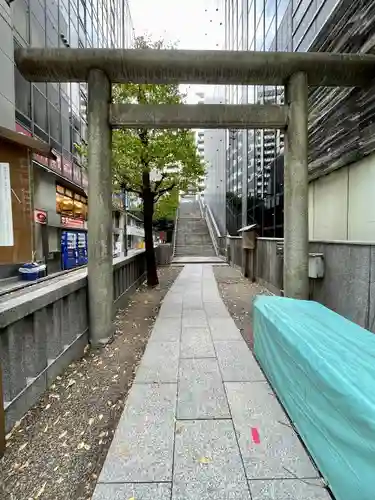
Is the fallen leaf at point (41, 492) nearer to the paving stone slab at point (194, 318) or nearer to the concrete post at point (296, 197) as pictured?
the paving stone slab at point (194, 318)

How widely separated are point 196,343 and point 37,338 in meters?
2.48

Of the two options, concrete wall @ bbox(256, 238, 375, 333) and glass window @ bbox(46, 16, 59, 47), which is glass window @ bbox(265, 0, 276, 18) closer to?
glass window @ bbox(46, 16, 59, 47)

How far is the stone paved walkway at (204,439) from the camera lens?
2.04m

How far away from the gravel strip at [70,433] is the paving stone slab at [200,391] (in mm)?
678

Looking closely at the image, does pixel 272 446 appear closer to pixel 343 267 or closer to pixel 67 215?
pixel 343 267

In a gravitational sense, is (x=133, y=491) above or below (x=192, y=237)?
below

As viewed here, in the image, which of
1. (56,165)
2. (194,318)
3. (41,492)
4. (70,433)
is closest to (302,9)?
(194,318)

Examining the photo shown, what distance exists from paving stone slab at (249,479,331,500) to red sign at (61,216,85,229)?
15.7 meters

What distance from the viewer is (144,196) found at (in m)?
9.68

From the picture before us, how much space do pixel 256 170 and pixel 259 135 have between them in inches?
68.7

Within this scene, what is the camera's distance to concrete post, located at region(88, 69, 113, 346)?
5016 millimetres

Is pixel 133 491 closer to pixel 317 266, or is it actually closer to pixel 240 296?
pixel 317 266

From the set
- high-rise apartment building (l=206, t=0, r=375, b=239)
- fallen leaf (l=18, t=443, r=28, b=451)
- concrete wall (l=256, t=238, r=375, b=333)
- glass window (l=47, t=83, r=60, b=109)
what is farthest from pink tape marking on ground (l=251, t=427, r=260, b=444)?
glass window (l=47, t=83, r=60, b=109)

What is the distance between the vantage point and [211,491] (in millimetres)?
2012
